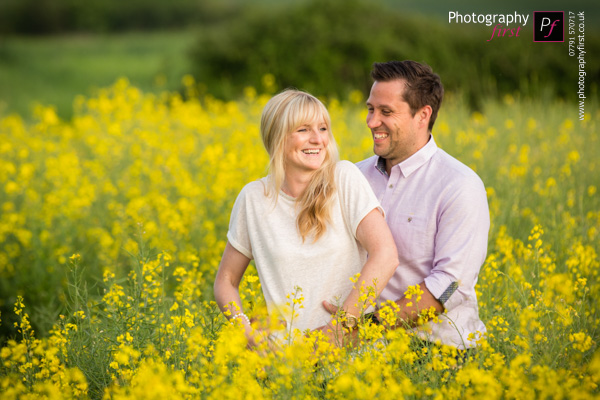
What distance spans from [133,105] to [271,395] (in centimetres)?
705

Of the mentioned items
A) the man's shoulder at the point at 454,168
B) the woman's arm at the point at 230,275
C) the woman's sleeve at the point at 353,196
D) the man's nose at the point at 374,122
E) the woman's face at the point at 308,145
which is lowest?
the woman's arm at the point at 230,275

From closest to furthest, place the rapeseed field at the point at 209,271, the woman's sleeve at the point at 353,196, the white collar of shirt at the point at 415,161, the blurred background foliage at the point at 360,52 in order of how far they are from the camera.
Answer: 1. the rapeseed field at the point at 209,271
2. the woman's sleeve at the point at 353,196
3. the white collar of shirt at the point at 415,161
4. the blurred background foliage at the point at 360,52

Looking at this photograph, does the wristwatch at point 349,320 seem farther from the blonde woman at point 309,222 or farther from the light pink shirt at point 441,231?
the light pink shirt at point 441,231

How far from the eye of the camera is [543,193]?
5.08 meters

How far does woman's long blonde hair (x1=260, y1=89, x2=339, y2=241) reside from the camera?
2.86m

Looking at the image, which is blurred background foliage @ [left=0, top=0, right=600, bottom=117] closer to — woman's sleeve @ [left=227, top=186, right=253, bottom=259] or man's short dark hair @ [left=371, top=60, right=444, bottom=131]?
man's short dark hair @ [left=371, top=60, right=444, bottom=131]

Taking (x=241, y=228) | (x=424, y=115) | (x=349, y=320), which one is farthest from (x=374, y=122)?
(x=349, y=320)

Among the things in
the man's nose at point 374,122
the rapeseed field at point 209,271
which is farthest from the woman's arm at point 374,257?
the man's nose at point 374,122

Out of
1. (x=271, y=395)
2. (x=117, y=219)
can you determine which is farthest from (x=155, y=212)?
(x=271, y=395)

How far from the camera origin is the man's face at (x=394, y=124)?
321cm

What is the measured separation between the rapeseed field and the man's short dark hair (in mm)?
863

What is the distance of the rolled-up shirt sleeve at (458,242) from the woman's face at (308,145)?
64cm

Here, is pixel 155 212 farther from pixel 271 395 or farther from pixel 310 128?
pixel 271 395

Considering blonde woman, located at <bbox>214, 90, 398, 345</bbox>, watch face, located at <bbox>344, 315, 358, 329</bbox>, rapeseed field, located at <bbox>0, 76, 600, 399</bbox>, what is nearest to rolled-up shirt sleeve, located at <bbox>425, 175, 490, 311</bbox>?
rapeseed field, located at <bbox>0, 76, 600, 399</bbox>
